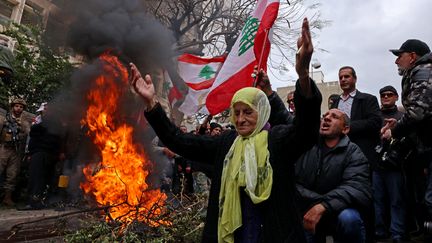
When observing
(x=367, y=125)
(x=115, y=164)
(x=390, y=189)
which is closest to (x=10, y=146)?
(x=115, y=164)

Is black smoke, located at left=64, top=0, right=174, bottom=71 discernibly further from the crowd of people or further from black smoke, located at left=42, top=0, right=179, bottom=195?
the crowd of people

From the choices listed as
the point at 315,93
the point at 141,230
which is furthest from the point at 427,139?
the point at 141,230

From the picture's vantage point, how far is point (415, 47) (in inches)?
154

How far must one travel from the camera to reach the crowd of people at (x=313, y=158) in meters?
2.25

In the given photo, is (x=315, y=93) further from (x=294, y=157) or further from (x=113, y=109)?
(x=113, y=109)

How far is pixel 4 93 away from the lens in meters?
8.55

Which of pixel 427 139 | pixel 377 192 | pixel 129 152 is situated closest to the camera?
pixel 427 139

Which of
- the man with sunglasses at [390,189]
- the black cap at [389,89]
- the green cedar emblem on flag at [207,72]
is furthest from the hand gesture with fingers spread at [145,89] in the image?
the green cedar emblem on flag at [207,72]

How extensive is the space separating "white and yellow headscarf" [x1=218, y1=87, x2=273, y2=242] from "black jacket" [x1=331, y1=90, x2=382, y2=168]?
2.74m

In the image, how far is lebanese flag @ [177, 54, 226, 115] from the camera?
752cm

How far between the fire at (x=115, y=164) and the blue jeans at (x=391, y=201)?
2.89 meters

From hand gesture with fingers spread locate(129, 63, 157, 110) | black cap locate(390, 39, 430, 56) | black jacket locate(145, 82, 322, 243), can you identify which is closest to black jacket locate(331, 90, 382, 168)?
black cap locate(390, 39, 430, 56)

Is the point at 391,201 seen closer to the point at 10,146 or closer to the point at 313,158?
the point at 313,158

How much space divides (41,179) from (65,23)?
4444 millimetres
